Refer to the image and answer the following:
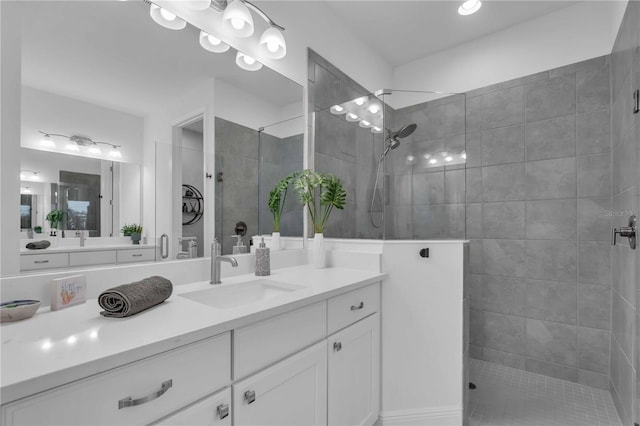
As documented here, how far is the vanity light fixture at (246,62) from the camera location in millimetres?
1723

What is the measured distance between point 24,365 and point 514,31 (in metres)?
3.52

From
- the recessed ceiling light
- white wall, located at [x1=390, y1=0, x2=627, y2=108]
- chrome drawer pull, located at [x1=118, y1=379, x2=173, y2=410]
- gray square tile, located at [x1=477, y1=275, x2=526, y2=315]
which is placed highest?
the recessed ceiling light

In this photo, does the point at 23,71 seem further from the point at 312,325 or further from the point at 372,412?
the point at 372,412

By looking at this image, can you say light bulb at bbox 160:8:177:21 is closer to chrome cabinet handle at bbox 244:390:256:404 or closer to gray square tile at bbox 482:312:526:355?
chrome cabinet handle at bbox 244:390:256:404

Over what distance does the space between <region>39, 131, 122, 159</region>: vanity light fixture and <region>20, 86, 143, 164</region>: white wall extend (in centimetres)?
1

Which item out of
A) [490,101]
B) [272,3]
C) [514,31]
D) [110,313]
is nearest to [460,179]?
[490,101]

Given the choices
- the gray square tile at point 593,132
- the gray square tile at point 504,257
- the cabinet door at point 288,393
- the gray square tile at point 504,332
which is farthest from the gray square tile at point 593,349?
the cabinet door at point 288,393

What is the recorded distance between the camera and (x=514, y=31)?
8.41ft

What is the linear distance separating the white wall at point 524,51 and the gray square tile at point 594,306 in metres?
1.74

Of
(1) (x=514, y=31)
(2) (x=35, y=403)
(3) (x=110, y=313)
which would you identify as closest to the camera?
(2) (x=35, y=403)

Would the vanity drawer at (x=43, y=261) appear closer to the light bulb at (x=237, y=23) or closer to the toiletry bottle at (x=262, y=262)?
the toiletry bottle at (x=262, y=262)

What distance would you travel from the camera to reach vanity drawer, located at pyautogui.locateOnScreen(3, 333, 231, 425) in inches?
22.5

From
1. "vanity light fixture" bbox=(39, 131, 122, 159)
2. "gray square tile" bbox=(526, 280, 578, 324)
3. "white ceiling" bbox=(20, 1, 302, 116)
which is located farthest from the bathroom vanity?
"gray square tile" bbox=(526, 280, 578, 324)

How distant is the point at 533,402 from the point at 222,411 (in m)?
2.17
